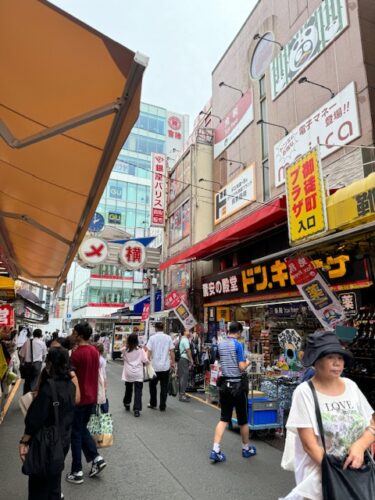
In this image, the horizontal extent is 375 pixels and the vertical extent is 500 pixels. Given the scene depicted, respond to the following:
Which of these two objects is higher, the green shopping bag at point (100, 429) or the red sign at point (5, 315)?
the red sign at point (5, 315)

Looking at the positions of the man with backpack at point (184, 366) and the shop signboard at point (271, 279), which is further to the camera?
the man with backpack at point (184, 366)

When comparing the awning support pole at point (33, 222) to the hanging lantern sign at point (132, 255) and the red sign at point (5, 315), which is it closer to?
the red sign at point (5, 315)

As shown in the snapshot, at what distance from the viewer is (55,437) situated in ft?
10.3

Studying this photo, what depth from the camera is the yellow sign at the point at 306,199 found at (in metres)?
5.89

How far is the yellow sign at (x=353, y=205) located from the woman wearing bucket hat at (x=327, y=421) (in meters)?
2.97

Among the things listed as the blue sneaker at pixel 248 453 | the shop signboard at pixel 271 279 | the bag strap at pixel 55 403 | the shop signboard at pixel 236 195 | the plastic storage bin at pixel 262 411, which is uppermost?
the shop signboard at pixel 236 195

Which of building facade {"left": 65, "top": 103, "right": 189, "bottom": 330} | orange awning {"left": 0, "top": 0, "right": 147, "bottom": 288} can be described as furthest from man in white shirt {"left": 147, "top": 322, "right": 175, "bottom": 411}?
building facade {"left": 65, "top": 103, "right": 189, "bottom": 330}

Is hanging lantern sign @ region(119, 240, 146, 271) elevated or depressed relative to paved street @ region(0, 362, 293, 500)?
elevated

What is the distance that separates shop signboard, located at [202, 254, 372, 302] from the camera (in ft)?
26.1

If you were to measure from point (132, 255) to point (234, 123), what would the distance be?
690 cm

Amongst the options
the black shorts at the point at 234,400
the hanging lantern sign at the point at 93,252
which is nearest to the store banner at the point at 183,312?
the hanging lantern sign at the point at 93,252

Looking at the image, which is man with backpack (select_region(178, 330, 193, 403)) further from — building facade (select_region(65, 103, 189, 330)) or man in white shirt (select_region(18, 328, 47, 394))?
building facade (select_region(65, 103, 189, 330))

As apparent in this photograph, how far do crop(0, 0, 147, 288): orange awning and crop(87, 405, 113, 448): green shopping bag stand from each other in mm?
2618

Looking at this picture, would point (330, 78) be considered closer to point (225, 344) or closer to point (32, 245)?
point (225, 344)
